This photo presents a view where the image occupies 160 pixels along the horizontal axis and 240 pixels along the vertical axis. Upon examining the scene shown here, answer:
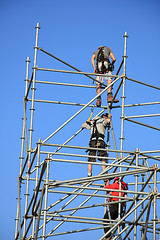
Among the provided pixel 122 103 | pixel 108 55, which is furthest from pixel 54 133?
pixel 108 55

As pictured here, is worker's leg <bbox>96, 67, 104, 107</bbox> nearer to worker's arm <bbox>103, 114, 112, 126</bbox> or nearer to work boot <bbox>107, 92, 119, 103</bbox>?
work boot <bbox>107, 92, 119, 103</bbox>

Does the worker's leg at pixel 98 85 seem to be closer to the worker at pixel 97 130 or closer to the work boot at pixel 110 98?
the work boot at pixel 110 98

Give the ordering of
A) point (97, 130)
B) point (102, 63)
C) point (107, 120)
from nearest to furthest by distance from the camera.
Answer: point (97, 130)
point (107, 120)
point (102, 63)

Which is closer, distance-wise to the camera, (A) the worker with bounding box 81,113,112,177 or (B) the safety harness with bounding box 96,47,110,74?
(A) the worker with bounding box 81,113,112,177

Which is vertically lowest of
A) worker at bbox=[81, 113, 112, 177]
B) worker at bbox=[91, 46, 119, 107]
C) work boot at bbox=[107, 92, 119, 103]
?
worker at bbox=[81, 113, 112, 177]

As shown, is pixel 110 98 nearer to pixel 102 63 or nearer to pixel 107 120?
pixel 107 120

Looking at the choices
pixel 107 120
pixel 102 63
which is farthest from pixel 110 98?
pixel 102 63

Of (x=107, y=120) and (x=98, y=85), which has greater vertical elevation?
(x=98, y=85)

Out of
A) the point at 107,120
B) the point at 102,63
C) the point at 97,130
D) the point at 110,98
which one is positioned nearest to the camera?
the point at 97,130

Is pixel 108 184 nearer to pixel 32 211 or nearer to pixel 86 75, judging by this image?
pixel 32 211

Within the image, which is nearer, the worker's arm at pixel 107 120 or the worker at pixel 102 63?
the worker's arm at pixel 107 120

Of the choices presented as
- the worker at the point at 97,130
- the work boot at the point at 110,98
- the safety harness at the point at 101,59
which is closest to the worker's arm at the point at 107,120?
the worker at the point at 97,130

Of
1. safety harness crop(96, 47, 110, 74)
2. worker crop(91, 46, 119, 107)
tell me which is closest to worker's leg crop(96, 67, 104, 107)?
worker crop(91, 46, 119, 107)

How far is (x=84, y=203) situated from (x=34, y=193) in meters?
2.38
